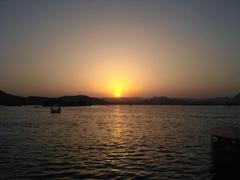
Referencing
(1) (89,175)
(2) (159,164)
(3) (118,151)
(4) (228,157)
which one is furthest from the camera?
(3) (118,151)

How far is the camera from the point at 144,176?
74.9 ft

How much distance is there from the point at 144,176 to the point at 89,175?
14.6 feet

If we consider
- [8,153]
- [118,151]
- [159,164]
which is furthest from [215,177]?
[8,153]

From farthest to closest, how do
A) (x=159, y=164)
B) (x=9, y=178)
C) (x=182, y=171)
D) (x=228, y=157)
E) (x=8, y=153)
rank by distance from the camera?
(x=8, y=153)
(x=228, y=157)
(x=159, y=164)
(x=182, y=171)
(x=9, y=178)

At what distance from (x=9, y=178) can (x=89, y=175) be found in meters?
6.05

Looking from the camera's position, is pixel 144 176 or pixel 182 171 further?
pixel 182 171

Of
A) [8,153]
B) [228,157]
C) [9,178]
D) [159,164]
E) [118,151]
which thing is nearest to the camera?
[9,178]

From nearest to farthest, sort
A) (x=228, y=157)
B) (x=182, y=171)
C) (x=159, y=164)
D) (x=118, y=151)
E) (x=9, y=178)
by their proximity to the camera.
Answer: (x=9, y=178) → (x=182, y=171) → (x=159, y=164) → (x=228, y=157) → (x=118, y=151)

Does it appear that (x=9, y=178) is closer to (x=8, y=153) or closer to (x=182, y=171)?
(x=8, y=153)

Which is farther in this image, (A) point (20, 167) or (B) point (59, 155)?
(B) point (59, 155)

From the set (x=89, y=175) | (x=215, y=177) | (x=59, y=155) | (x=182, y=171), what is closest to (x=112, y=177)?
(x=89, y=175)

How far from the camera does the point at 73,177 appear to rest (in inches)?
866

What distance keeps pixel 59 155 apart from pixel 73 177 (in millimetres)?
9164

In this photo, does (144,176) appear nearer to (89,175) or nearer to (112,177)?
(112,177)
